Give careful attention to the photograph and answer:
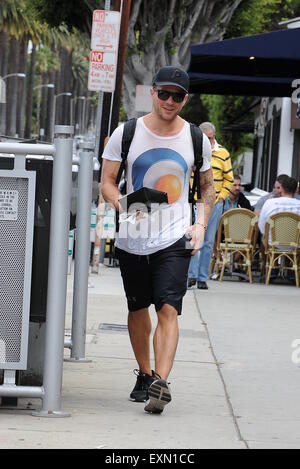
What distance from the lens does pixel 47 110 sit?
111 m

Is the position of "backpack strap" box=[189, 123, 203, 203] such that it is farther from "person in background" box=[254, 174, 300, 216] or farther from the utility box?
"person in background" box=[254, 174, 300, 216]

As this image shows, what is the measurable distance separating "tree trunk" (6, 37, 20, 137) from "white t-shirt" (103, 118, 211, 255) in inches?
2668

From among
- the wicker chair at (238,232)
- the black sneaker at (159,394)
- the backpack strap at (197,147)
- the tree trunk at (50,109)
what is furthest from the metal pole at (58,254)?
the tree trunk at (50,109)

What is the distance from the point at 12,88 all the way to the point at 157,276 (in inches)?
2905

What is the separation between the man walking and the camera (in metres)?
6.57

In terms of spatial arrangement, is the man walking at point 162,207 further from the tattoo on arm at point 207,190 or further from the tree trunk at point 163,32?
the tree trunk at point 163,32

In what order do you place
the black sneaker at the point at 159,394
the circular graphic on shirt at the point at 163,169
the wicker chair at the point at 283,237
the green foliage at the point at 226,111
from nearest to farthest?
the black sneaker at the point at 159,394 → the circular graphic on shirt at the point at 163,169 → the wicker chair at the point at 283,237 → the green foliage at the point at 226,111

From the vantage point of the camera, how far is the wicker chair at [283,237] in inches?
592

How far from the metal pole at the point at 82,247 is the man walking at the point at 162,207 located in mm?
938

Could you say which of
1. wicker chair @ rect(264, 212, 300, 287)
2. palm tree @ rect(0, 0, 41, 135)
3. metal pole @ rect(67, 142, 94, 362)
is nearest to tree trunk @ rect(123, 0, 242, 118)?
wicker chair @ rect(264, 212, 300, 287)

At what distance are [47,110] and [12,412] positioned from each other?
A: 105761mm

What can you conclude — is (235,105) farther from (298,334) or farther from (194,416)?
(194,416)

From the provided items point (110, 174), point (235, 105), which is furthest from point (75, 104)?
point (110, 174)
